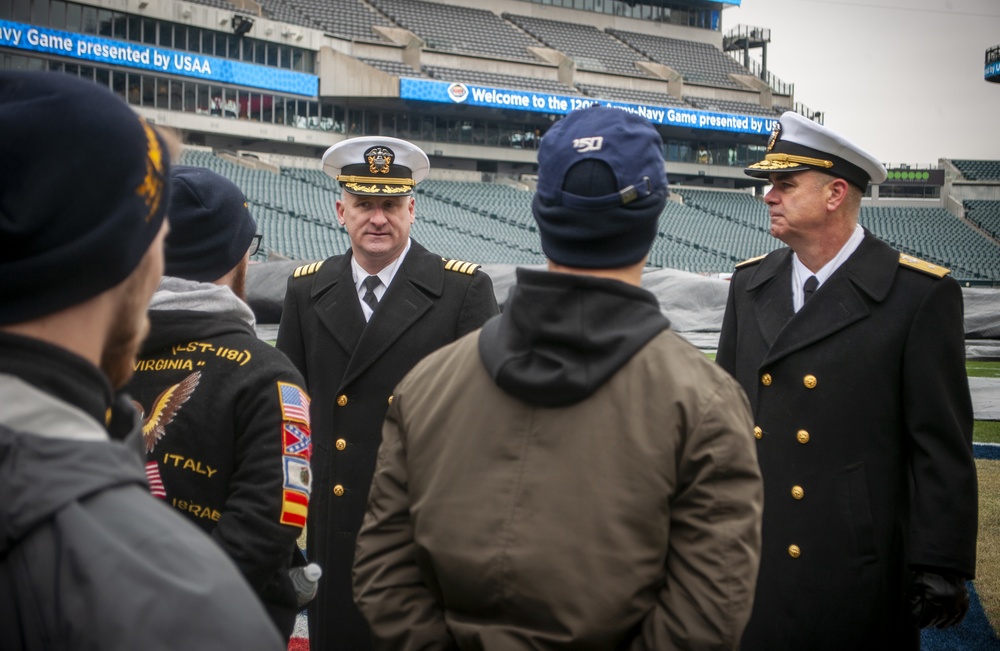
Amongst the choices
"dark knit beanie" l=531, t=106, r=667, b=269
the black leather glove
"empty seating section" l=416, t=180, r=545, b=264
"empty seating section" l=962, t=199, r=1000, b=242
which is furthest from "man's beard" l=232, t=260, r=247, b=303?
"empty seating section" l=962, t=199, r=1000, b=242

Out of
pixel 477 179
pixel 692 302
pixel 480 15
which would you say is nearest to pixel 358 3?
pixel 480 15

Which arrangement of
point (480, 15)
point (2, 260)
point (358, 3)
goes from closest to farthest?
point (2, 260) < point (358, 3) < point (480, 15)

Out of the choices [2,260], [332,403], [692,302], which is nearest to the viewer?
[2,260]

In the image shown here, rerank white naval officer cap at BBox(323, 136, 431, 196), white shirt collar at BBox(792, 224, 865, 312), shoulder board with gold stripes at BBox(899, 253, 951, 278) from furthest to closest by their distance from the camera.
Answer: white naval officer cap at BBox(323, 136, 431, 196) < white shirt collar at BBox(792, 224, 865, 312) < shoulder board with gold stripes at BBox(899, 253, 951, 278)

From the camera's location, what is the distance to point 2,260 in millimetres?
1109

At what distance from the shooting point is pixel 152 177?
1.25 meters

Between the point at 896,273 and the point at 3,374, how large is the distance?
2.86 meters

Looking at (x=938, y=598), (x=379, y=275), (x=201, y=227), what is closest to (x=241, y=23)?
(x=379, y=275)

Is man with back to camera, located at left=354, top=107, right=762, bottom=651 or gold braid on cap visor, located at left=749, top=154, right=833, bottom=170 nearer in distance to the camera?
man with back to camera, located at left=354, top=107, right=762, bottom=651

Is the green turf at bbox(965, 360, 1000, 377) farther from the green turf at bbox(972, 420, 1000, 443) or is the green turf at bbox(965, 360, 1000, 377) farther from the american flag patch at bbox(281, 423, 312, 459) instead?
the american flag patch at bbox(281, 423, 312, 459)

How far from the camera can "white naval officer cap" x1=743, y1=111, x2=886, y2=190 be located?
335cm

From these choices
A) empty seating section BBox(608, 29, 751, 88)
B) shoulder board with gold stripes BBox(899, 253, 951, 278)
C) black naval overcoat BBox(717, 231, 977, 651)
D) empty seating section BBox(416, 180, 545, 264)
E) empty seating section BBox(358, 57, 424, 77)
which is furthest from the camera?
empty seating section BBox(608, 29, 751, 88)

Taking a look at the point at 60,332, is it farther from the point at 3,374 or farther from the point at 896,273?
the point at 896,273

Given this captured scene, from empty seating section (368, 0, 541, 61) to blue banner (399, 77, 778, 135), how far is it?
4031 millimetres
